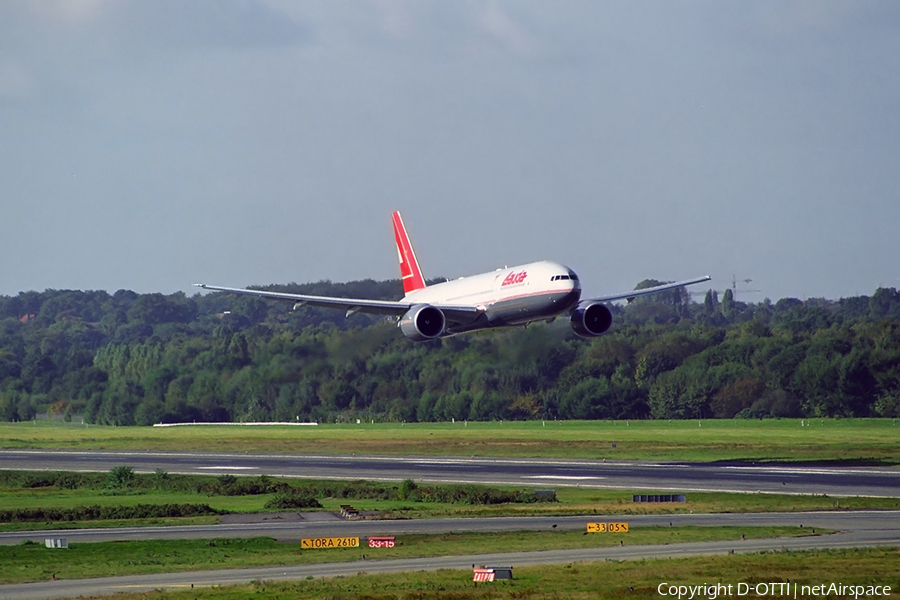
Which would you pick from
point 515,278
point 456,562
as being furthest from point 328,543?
point 515,278

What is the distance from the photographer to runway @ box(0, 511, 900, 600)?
38.1 metres

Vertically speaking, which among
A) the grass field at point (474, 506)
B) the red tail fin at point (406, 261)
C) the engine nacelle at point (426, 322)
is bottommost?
the grass field at point (474, 506)

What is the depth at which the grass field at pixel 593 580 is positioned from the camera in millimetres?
35594

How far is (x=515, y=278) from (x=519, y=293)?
123 cm

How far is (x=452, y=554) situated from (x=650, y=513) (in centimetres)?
1501

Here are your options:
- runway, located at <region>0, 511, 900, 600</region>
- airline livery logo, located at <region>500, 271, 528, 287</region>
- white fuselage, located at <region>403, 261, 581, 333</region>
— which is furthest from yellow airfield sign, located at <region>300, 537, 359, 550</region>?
airline livery logo, located at <region>500, 271, 528, 287</region>

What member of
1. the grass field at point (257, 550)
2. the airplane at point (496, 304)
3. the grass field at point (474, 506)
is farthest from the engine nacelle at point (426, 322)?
the grass field at point (257, 550)

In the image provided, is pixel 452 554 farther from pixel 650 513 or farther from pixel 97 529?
pixel 97 529

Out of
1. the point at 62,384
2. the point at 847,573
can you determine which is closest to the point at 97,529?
the point at 847,573

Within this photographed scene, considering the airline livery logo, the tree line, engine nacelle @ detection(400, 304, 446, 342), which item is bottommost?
the tree line

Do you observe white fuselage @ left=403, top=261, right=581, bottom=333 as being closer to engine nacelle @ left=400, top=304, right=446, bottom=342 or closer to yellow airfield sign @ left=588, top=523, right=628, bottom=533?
engine nacelle @ left=400, top=304, right=446, bottom=342

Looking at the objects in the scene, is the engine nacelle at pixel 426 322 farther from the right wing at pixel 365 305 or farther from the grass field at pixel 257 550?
the grass field at pixel 257 550

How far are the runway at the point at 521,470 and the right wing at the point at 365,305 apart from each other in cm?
1024

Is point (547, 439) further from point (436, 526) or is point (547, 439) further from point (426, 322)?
point (436, 526)
